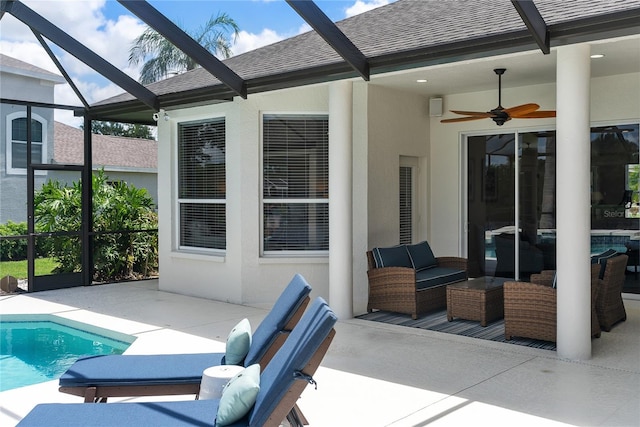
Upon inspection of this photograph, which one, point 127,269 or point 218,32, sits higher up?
point 218,32

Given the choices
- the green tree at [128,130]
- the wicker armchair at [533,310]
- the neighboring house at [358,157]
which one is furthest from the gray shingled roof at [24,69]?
the green tree at [128,130]

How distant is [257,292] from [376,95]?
11.9 ft

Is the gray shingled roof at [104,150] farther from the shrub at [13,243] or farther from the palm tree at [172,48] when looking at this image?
the palm tree at [172,48]

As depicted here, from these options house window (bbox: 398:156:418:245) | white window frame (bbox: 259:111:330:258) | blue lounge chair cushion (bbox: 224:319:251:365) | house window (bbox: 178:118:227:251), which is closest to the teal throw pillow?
blue lounge chair cushion (bbox: 224:319:251:365)

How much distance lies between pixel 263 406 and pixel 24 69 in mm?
9462

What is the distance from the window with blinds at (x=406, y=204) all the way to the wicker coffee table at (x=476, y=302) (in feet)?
8.08

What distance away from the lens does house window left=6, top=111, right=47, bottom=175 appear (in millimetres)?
10797

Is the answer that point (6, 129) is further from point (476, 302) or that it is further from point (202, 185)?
point (476, 302)

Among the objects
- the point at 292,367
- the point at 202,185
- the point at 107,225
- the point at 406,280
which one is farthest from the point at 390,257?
the point at 107,225

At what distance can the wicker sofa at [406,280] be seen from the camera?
837cm

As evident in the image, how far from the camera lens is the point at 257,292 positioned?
973 centimetres

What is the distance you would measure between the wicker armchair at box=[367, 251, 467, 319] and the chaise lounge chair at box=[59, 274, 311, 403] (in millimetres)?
3807

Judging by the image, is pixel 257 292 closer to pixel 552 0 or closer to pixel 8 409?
pixel 8 409

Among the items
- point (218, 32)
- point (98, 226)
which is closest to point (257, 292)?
point (98, 226)
